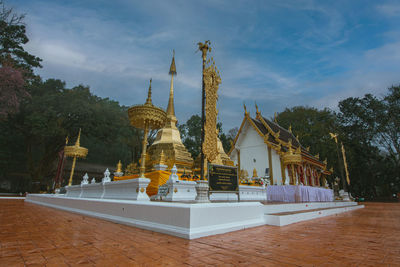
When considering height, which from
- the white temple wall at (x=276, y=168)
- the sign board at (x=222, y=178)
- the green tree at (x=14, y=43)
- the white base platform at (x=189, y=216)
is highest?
the green tree at (x=14, y=43)

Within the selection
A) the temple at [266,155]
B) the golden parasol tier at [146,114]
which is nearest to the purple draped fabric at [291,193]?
the temple at [266,155]

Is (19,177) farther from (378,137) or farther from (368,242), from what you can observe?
(378,137)

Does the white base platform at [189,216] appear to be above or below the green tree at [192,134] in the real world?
below

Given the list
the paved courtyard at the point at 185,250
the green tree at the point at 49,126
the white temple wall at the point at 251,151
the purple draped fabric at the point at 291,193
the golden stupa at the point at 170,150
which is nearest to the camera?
the paved courtyard at the point at 185,250

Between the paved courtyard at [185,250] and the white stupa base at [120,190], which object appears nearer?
the paved courtyard at [185,250]

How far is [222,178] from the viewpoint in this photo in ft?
15.9

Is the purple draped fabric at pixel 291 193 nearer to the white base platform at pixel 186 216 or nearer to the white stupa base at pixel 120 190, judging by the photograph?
the white base platform at pixel 186 216

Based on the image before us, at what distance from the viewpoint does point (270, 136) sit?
1662cm

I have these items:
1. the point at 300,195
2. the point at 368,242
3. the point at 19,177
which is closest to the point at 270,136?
the point at 300,195

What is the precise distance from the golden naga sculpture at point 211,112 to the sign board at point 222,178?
0.39m

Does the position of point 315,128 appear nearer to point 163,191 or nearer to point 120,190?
point 163,191

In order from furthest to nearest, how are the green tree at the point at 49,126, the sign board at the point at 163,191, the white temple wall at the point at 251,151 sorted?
the green tree at the point at 49,126 → the white temple wall at the point at 251,151 → the sign board at the point at 163,191

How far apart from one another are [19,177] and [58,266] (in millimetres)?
33692

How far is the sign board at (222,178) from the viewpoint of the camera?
4.59 m
